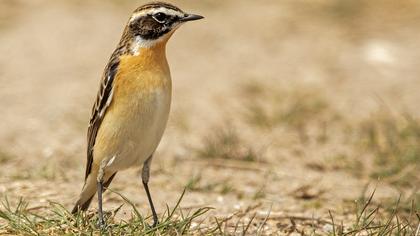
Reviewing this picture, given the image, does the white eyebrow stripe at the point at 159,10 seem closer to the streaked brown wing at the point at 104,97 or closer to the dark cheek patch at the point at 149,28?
the dark cheek patch at the point at 149,28

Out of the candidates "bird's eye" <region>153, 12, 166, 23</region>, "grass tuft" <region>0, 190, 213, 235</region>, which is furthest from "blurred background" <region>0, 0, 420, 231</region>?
"bird's eye" <region>153, 12, 166, 23</region>

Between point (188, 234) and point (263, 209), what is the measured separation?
5.10 feet

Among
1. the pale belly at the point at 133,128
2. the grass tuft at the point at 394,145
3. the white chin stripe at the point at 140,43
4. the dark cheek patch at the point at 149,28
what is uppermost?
the dark cheek patch at the point at 149,28

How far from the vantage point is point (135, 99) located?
6883 mm

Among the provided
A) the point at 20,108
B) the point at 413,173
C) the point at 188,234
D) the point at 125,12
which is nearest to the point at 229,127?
the point at 413,173

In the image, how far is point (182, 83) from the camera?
1291cm

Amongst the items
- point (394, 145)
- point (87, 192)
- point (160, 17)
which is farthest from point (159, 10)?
point (394, 145)

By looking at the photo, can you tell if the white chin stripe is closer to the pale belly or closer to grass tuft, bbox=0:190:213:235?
the pale belly

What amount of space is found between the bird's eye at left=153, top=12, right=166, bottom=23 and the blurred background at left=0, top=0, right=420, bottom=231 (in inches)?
63.2

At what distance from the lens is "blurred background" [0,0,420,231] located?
880 centimetres

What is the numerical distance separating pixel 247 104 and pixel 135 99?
4915mm

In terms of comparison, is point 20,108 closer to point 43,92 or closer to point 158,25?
point 43,92

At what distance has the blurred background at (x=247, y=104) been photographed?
8.80 meters

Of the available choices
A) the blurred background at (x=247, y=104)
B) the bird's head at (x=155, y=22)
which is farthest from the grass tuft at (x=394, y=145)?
the bird's head at (x=155, y=22)
